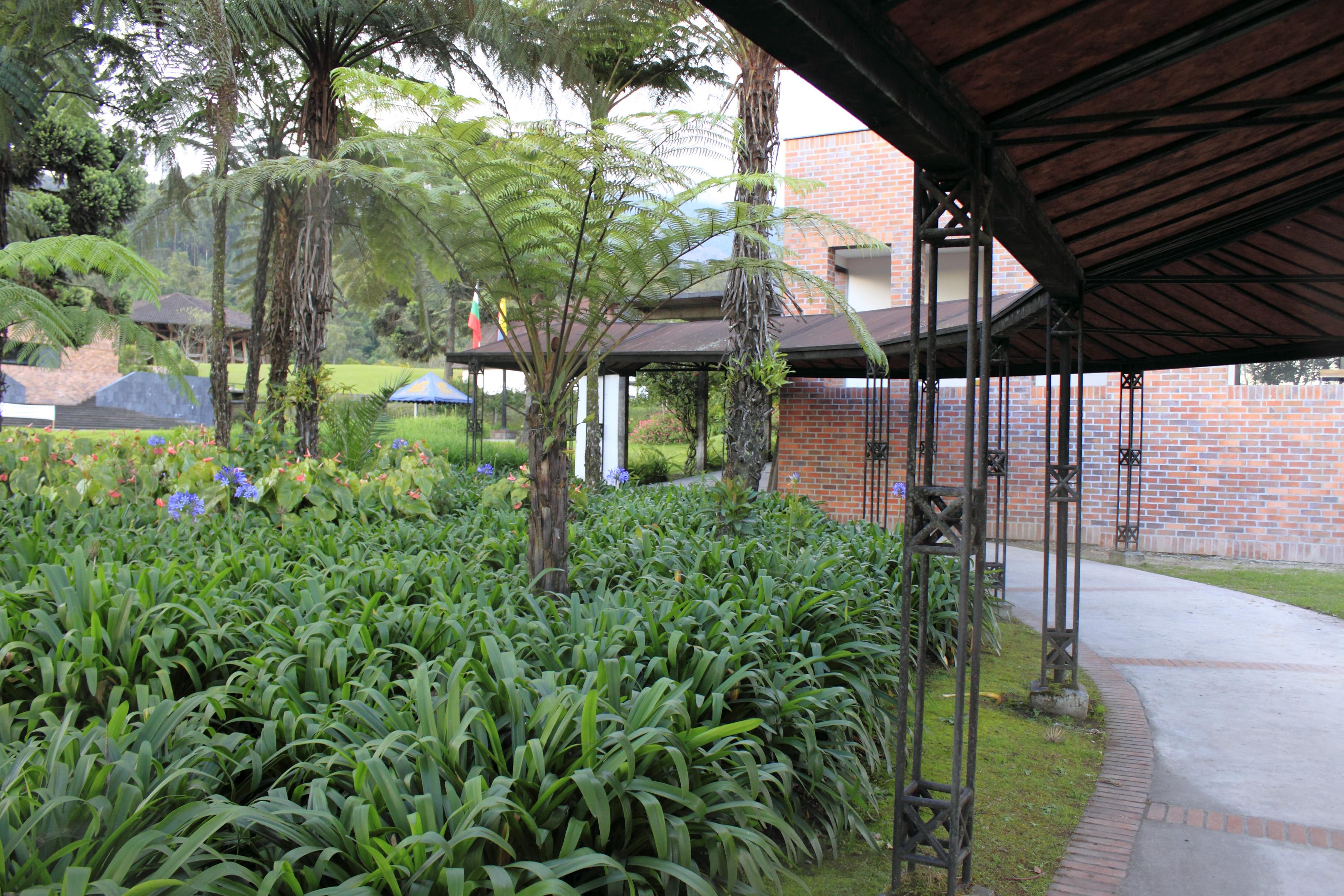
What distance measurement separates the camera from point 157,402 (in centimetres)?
3550

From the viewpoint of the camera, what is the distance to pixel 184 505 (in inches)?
237

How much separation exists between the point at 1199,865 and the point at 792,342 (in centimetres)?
881

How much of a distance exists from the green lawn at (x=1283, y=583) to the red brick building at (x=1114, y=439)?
85 cm

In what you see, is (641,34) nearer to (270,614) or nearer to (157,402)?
(270,614)

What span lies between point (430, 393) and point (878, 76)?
25721mm

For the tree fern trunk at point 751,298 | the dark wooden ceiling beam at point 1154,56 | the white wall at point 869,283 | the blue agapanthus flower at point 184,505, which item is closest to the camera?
the dark wooden ceiling beam at point 1154,56

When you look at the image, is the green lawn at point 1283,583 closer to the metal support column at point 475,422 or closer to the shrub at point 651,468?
the shrub at point 651,468

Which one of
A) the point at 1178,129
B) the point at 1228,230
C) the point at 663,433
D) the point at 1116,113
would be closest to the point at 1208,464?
the point at 1228,230

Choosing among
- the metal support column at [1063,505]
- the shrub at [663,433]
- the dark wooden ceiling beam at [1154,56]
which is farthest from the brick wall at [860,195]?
the shrub at [663,433]

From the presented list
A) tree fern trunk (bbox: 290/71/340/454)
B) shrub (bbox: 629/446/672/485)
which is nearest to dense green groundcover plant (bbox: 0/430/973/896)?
tree fern trunk (bbox: 290/71/340/454)

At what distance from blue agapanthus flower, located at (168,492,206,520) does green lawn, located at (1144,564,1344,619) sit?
1019 centimetres

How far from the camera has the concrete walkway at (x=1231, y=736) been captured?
351cm

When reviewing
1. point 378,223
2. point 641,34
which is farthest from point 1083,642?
point 378,223

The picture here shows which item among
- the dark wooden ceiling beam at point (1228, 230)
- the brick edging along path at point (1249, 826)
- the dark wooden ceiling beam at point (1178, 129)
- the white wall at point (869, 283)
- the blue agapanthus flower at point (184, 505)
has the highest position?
the white wall at point (869, 283)
